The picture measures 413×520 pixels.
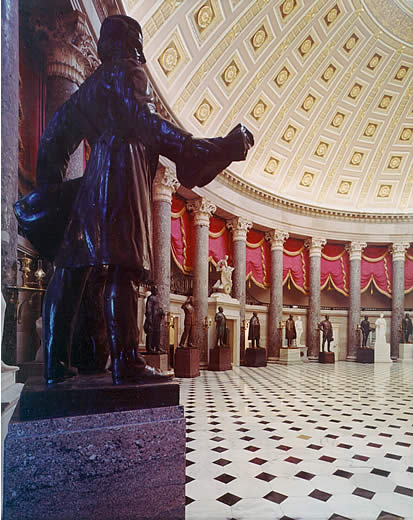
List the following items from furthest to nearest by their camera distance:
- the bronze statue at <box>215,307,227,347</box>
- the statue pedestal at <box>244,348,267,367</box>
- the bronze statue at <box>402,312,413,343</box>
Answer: the bronze statue at <box>402,312,413,343</box>
the statue pedestal at <box>244,348,267,367</box>
the bronze statue at <box>215,307,227,347</box>

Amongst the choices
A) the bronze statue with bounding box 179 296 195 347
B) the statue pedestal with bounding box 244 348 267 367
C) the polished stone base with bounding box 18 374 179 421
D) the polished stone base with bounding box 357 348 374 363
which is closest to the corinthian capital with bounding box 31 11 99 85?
the polished stone base with bounding box 18 374 179 421

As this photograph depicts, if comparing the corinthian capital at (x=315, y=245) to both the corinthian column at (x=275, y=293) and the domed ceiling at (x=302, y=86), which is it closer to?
the corinthian column at (x=275, y=293)

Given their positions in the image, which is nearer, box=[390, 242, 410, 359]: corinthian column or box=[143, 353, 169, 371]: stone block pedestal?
box=[143, 353, 169, 371]: stone block pedestal

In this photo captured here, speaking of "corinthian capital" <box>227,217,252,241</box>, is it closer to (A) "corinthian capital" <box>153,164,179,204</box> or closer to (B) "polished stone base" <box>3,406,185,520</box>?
(A) "corinthian capital" <box>153,164,179,204</box>

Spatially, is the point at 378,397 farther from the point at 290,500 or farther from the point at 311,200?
the point at 311,200

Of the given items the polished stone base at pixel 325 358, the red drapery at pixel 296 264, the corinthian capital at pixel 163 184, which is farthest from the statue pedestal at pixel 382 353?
the corinthian capital at pixel 163 184

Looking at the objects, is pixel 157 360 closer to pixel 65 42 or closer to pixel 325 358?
pixel 65 42

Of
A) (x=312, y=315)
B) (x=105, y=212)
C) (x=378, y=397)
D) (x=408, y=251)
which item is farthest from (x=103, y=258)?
(x=408, y=251)

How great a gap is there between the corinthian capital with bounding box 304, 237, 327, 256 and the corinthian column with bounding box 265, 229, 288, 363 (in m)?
1.91

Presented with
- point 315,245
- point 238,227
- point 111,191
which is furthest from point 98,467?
point 315,245

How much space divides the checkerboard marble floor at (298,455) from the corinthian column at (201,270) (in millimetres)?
4961

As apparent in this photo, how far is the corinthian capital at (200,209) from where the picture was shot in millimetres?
15047

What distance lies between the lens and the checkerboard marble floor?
3301mm

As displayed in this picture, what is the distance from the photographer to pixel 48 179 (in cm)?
211
